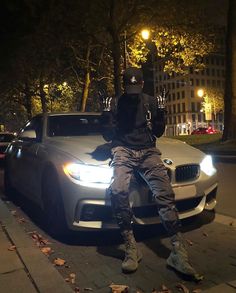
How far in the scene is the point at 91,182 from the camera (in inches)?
195

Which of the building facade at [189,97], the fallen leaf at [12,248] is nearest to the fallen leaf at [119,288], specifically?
the fallen leaf at [12,248]

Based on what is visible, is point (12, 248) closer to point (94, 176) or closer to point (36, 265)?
point (36, 265)

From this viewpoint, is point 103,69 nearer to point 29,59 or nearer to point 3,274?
point 29,59

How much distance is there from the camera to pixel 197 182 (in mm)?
5340

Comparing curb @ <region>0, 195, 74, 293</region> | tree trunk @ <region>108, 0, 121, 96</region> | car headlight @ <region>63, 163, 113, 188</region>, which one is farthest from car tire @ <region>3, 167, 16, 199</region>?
tree trunk @ <region>108, 0, 121, 96</region>

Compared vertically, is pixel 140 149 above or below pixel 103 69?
below

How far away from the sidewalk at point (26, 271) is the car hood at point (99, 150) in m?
1.07

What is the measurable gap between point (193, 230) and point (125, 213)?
1523 millimetres

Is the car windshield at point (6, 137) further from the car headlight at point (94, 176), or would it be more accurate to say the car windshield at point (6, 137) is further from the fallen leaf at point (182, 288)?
the fallen leaf at point (182, 288)

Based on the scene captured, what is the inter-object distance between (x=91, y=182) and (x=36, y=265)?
1.00 m

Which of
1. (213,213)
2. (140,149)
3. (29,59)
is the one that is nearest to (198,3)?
(29,59)

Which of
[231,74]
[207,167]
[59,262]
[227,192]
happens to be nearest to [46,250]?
[59,262]

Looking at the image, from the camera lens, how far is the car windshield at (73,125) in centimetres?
677

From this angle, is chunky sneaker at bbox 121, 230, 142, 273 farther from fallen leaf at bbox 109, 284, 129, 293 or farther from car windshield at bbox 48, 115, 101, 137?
car windshield at bbox 48, 115, 101, 137
